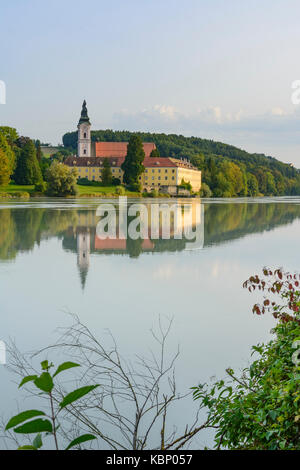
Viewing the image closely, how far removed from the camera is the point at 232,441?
2.64 metres

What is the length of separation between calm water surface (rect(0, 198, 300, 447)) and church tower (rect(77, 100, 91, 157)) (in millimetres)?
96878

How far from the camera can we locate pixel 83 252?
10.9 m

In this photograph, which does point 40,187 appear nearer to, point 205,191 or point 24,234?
point 205,191

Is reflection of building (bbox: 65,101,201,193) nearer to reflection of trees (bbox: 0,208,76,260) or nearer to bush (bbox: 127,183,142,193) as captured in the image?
bush (bbox: 127,183,142,193)

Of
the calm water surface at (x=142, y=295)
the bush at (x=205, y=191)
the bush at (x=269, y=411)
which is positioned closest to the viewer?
the bush at (x=269, y=411)

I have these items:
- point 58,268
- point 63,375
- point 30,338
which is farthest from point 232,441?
point 58,268

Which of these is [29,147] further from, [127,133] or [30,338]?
[127,133]

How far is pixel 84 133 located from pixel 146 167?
23.8 m

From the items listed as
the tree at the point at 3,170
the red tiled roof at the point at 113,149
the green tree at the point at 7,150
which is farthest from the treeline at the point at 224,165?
the tree at the point at 3,170

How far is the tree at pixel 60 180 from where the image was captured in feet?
171

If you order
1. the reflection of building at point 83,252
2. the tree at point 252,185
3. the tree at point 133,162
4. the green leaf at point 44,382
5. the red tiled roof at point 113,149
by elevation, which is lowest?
the reflection of building at point 83,252

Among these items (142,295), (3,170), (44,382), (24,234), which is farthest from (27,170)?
(44,382)

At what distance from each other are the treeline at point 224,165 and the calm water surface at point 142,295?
2817 inches

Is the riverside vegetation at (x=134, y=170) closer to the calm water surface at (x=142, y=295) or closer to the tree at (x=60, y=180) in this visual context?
the tree at (x=60, y=180)
